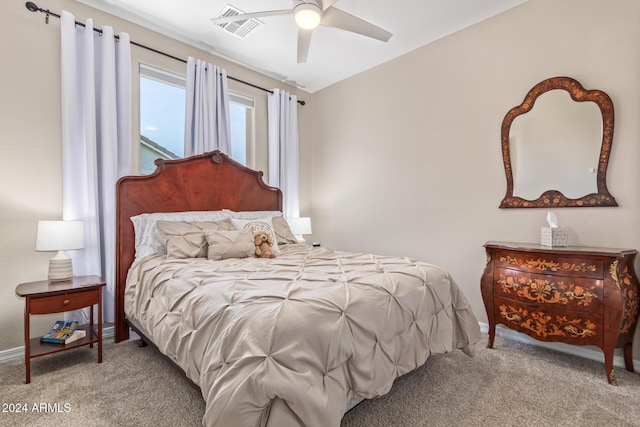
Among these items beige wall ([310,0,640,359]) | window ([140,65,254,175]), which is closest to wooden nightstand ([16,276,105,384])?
window ([140,65,254,175])

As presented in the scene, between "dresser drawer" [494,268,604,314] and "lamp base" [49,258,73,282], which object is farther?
"lamp base" [49,258,73,282]

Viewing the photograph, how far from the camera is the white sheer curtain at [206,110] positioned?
11.3 feet

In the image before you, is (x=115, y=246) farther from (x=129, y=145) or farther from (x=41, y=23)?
(x=41, y=23)

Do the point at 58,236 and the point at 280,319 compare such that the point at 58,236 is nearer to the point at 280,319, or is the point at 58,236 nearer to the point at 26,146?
the point at 26,146

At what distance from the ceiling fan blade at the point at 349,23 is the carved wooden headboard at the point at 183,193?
1.79m

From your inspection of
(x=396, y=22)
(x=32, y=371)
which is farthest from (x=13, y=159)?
(x=396, y=22)

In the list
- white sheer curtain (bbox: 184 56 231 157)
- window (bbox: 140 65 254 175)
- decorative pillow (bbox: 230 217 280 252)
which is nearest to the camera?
decorative pillow (bbox: 230 217 280 252)

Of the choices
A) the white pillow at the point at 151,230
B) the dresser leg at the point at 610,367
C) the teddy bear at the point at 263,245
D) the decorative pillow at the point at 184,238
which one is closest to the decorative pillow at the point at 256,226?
the teddy bear at the point at 263,245

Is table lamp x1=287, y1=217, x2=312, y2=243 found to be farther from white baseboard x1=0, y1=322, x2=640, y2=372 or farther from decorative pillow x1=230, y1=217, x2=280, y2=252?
white baseboard x1=0, y1=322, x2=640, y2=372

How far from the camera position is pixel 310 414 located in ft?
3.73

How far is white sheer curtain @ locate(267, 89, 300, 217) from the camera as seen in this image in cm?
430

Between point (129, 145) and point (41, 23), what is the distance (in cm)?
111

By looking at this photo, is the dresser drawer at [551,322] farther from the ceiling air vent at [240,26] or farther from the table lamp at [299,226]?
the ceiling air vent at [240,26]

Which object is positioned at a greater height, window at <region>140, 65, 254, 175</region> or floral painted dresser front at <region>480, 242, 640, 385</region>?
window at <region>140, 65, 254, 175</region>
